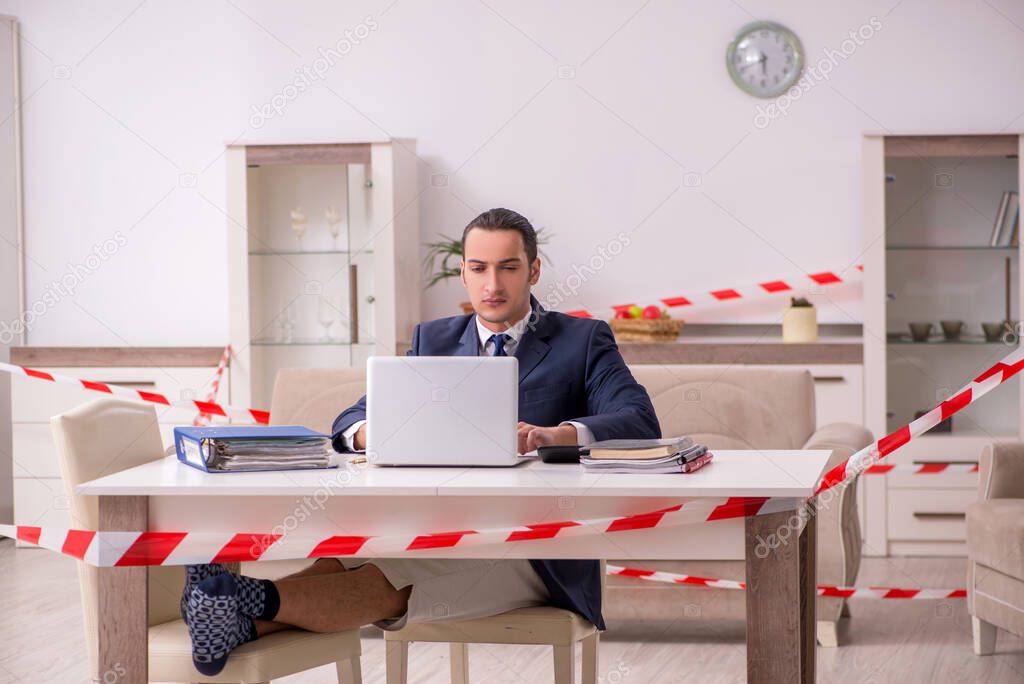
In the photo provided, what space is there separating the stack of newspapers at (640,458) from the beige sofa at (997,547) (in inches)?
58.9

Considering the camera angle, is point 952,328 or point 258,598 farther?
point 952,328

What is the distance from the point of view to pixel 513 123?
16.8 ft

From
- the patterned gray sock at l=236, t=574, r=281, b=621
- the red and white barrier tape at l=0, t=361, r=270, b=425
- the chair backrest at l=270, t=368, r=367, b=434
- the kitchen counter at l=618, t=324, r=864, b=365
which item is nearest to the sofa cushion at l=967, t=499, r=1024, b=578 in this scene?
the kitchen counter at l=618, t=324, r=864, b=365

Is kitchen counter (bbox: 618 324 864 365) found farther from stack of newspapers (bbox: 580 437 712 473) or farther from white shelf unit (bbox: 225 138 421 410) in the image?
stack of newspapers (bbox: 580 437 712 473)

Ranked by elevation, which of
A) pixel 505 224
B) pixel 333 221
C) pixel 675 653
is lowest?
pixel 675 653

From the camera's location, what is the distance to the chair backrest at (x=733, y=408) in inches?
143

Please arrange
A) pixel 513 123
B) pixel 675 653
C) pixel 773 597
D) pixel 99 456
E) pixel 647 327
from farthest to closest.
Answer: pixel 513 123, pixel 647 327, pixel 675 653, pixel 99 456, pixel 773 597

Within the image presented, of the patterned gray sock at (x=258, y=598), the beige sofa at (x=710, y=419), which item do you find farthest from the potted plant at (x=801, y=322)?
the patterned gray sock at (x=258, y=598)

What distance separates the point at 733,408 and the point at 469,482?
193 centimetres

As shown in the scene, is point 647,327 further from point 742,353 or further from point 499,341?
point 499,341

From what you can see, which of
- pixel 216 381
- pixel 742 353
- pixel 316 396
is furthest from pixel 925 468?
pixel 216 381

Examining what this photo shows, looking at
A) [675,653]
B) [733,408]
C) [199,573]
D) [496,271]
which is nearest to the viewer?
[199,573]

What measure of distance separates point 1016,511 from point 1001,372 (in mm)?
416

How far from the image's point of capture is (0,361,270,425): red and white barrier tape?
454cm
